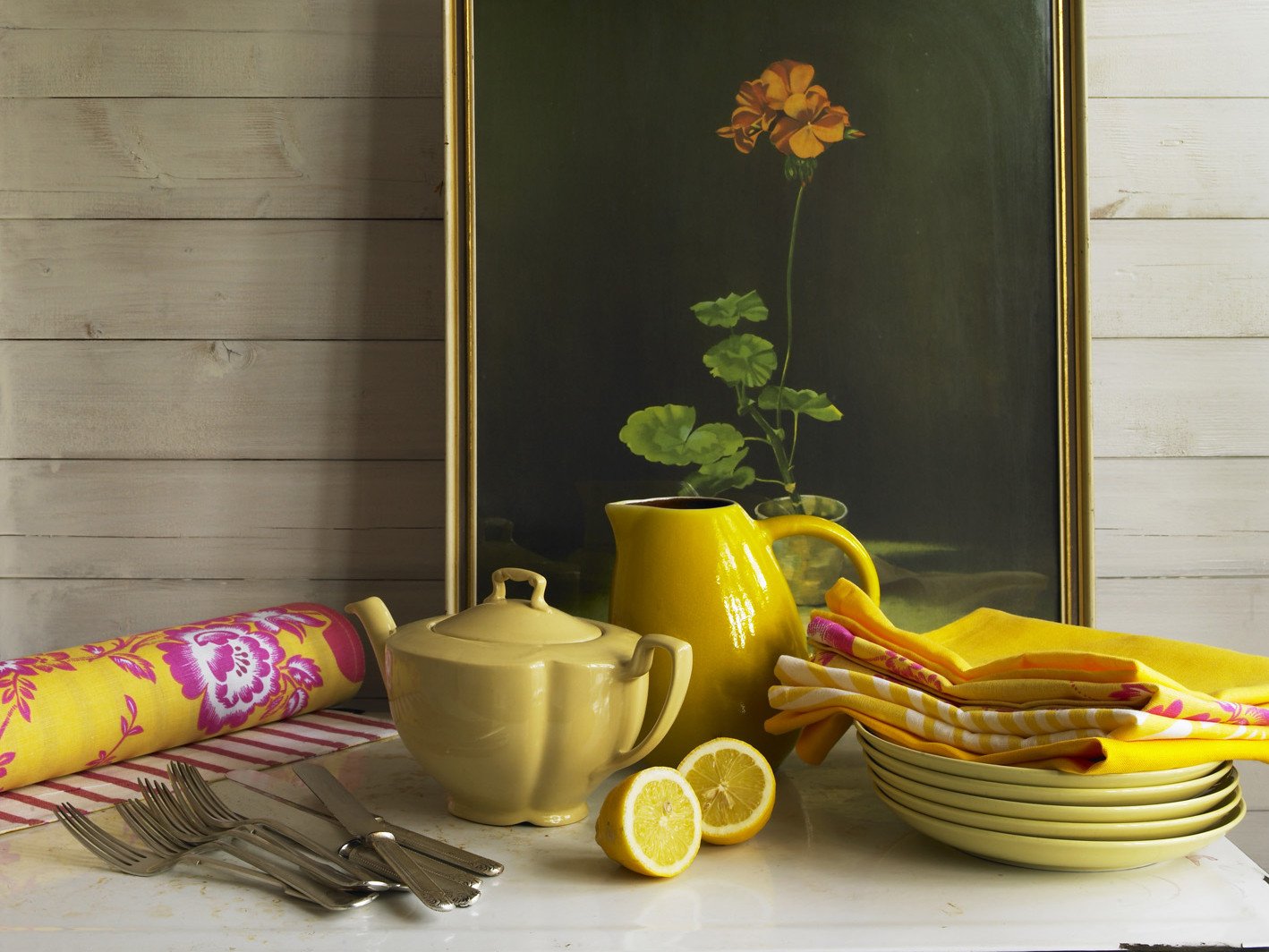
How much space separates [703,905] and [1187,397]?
0.84m

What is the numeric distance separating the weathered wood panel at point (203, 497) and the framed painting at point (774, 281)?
149mm

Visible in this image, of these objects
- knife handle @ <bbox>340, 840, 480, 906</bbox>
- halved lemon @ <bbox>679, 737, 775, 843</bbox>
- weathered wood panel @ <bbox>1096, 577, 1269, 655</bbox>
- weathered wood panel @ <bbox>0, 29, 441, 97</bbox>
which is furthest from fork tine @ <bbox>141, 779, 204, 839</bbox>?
weathered wood panel @ <bbox>1096, 577, 1269, 655</bbox>

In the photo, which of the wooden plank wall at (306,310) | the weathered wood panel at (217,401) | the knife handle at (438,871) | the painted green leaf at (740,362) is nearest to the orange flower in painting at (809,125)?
the painted green leaf at (740,362)

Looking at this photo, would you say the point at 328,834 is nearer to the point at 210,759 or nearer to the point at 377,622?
the point at 377,622

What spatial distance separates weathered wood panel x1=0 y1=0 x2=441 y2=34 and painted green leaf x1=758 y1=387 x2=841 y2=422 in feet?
1.78

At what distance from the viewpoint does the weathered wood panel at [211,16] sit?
44.3 inches

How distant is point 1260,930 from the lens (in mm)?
546

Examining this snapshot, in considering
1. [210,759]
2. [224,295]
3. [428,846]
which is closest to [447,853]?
[428,846]

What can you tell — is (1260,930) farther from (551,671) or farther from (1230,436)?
(1230,436)

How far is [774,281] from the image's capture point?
1.04 m

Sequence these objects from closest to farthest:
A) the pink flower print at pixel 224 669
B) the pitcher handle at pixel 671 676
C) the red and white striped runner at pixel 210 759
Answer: the pitcher handle at pixel 671 676 < the red and white striped runner at pixel 210 759 < the pink flower print at pixel 224 669

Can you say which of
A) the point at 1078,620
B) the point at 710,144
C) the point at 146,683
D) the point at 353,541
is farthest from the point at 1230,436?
the point at 146,683

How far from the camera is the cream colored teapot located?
0.63 m

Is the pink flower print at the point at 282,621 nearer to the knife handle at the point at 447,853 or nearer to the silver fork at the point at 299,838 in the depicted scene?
the silver fork at the point at 299,838
